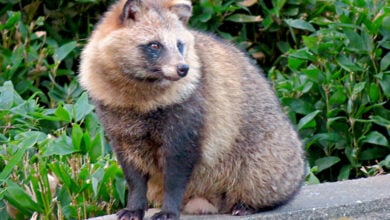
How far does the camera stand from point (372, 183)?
589cm

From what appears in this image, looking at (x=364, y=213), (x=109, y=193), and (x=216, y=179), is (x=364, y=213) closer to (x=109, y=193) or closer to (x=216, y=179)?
(x=216, y=179)

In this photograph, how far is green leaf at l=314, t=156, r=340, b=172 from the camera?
6.92 m

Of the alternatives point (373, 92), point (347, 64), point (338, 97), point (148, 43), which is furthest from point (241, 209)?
point (347, 64)

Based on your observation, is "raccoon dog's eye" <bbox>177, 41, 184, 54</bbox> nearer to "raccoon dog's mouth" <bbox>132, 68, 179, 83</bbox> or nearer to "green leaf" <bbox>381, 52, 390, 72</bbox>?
"raccoon dog's mouth" <bbox>132, 68, 179, 83</bbox>

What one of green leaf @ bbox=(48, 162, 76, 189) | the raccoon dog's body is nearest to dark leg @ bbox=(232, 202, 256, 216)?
the raccoon dog's body

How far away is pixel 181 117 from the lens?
16.4 ft

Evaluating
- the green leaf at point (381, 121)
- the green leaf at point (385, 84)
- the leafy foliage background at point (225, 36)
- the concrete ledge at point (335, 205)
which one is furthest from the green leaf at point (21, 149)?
the green leaf at point (385, 84)

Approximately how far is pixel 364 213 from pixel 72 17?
12.5 feet

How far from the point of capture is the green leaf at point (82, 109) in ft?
21.4

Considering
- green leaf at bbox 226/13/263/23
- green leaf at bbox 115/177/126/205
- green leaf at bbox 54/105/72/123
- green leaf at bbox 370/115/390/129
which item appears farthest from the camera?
green leaf at bbox 226/13/263/23

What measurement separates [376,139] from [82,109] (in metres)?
1.96

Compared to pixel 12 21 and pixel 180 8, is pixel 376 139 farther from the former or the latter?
pixel 12 21

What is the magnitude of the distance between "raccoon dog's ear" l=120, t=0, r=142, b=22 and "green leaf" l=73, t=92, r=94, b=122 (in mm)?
1582

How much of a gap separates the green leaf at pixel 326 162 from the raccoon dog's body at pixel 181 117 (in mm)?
1449
